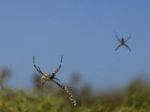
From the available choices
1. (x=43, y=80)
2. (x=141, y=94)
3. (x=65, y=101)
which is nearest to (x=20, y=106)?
(x=65, y=101)

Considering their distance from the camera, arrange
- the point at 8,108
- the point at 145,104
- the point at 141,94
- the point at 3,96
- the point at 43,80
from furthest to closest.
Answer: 1. the point at 141,94
2. the point at 145,104
3. the point at 3,96
4. the point at 8,108
5. the point at 43,80

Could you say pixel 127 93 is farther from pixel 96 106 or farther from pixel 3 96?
pixel 3 96

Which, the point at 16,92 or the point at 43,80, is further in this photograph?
the point at 16,92

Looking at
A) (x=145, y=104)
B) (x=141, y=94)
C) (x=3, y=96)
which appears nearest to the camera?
(x=3, y=96)

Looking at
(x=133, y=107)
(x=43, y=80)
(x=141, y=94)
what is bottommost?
(x=43, y=80)

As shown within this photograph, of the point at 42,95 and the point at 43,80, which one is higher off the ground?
the point at 42,95

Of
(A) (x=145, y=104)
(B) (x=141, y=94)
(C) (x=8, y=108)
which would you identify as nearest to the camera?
(C) (x=8, y=108)

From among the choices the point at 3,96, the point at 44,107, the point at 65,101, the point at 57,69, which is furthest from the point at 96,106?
the point at 57,69

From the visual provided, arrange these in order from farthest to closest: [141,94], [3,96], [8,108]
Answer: [141,94]
[3,96]
[8,108]

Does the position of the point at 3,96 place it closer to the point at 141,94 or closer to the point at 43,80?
the point at 141,94
